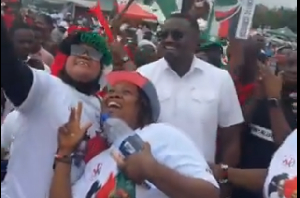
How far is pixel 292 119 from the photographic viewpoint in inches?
126

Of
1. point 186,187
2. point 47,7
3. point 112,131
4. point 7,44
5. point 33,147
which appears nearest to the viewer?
point 7,44

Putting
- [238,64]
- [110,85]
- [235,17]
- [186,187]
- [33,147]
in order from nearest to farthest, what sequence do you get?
[186,187] < [110,85] < [33,147] < [238,64] < [235,17]

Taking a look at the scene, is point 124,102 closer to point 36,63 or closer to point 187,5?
point 36,63

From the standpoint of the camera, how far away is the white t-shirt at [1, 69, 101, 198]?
8.84 feet

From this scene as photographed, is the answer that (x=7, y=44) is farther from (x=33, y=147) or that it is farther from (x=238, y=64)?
(x=238, y=64)

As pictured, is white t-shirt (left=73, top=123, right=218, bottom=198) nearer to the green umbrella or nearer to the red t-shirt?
the red t-shirt

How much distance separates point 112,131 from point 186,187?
33 centimetres

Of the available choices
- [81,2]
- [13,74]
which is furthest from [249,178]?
[81,2]

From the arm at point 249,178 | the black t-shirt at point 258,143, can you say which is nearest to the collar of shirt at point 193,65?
the black t-shirt at point 258,143

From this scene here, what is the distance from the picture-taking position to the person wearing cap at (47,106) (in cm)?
261

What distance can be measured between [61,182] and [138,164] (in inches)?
14.0

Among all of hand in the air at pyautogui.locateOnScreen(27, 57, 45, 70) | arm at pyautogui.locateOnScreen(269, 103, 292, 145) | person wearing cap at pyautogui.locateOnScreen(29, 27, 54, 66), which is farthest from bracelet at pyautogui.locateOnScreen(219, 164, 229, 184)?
person wearing cap at pyautogui.locateOnScreen(29, 27, 54, 66)

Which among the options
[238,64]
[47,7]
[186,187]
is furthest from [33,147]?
[47,7]

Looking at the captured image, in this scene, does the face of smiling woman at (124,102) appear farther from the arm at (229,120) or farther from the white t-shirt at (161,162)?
the arm at (229,120)
